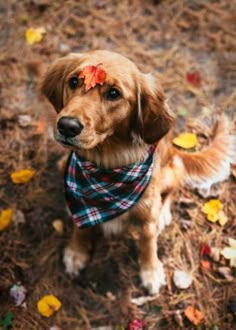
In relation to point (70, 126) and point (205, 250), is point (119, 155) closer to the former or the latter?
point (70, 126)

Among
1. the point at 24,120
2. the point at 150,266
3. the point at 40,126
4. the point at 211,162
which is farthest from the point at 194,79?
the point at 150,266

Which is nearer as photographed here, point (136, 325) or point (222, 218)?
point (136, 325)

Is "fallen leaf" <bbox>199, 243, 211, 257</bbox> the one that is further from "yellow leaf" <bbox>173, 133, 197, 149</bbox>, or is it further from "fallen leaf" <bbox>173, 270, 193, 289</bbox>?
"yellow leaf" <bbox>173, 133, 197, 149</bbox>

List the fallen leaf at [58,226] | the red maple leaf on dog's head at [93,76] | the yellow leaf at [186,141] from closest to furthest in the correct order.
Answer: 1. the red maple leaf on dog's head at [93,76]
2. the fallen leaf at [58,226]
3. the yellow leaf at [186,141]

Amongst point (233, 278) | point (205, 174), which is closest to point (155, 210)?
point (205, 174)

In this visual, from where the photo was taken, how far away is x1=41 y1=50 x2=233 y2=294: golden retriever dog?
2354 mm

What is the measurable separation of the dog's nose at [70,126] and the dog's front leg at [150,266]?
40.8 inches

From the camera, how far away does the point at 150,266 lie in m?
3.09

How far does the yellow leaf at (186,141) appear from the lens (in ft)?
11.9

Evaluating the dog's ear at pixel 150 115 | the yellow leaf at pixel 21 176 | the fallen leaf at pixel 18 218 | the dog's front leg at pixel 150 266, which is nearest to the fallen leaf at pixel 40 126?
the yellow leaf at pixel 21 176

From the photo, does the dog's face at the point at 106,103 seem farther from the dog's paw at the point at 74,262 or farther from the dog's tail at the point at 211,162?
the dog's paw at the point at 74,262

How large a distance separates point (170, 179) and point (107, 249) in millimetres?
668

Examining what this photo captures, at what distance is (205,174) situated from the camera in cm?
324

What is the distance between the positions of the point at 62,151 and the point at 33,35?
1.22 meters
